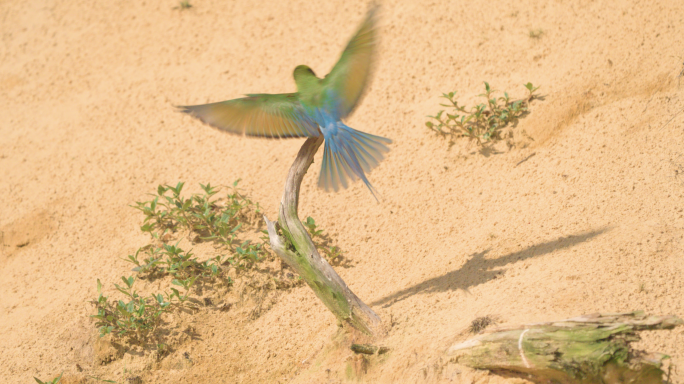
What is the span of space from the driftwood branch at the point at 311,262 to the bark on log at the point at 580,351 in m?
0.71

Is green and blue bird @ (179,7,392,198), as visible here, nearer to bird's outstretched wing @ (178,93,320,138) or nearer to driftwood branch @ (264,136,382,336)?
bird's outstretched wing @ (178,93,320,138)

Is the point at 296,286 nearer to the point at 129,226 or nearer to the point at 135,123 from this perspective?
the point at 129,226

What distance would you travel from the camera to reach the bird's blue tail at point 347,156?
2.88 meters

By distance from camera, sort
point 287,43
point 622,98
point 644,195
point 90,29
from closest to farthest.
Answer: point 644,195 → point 622,98 → point 287,43 → point 90,29

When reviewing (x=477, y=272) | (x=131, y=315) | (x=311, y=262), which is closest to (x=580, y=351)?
(x=477, y=272)

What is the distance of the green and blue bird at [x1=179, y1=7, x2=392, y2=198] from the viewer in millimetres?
2895

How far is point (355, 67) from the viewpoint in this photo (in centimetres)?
319

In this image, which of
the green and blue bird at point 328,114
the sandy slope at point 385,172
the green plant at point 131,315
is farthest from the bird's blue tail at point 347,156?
the green plant at point 131,315

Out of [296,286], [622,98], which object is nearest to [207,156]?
[296,286]

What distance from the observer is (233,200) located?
4086 millimetres

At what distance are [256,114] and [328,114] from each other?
0.39 meters

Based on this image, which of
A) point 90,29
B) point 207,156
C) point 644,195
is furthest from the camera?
point 90,29

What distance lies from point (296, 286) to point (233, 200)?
839mm

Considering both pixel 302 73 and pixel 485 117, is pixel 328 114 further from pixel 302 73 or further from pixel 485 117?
pixel 485 117
